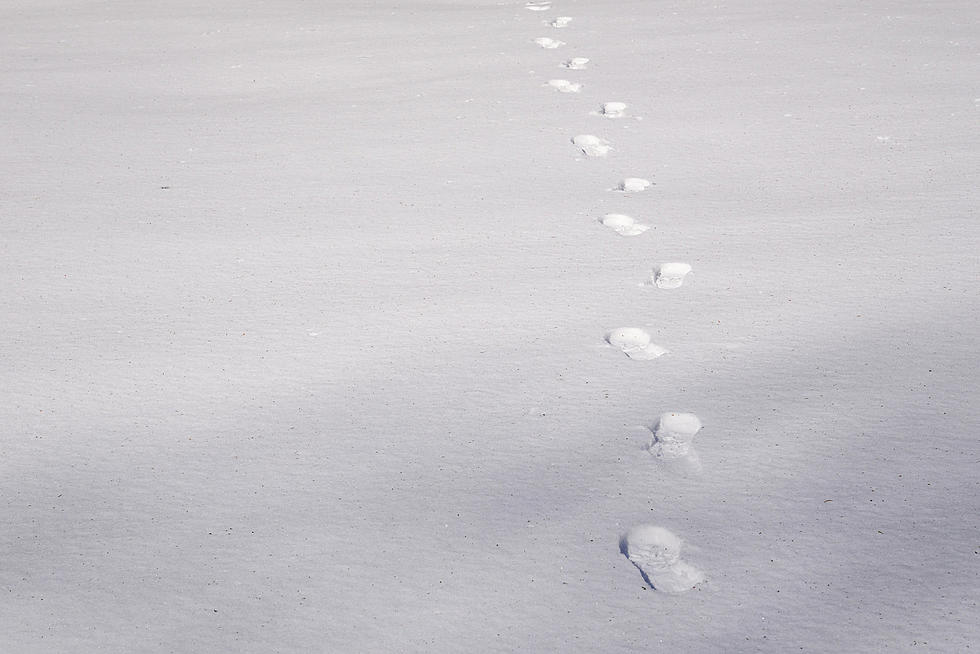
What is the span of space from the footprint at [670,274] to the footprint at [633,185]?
365 mm

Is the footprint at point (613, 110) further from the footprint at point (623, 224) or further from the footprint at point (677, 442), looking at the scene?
the footprint at point (677, 442)

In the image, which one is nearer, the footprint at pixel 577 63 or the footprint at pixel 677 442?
the footprint at pixel 677 442

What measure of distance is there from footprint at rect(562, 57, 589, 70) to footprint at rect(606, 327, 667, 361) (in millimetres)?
1514

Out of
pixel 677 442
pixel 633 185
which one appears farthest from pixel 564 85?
pixel 677 442

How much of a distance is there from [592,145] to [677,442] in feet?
3.79

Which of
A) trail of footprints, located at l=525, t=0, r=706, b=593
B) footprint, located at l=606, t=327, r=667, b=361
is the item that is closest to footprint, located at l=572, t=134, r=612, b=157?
trail of footprints, located at l=525, t=0, r=706, b=593

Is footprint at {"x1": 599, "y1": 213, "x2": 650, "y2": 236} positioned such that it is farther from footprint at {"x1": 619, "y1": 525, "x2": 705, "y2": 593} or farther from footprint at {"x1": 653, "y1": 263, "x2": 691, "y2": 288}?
footprint at {"x1": 619, "y1": 525, "x2": 705, "y2": 593}

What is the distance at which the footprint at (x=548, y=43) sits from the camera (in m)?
2.91

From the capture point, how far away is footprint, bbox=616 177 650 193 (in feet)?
6.32

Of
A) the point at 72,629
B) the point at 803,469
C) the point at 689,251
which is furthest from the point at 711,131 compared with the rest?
the point at 72,629

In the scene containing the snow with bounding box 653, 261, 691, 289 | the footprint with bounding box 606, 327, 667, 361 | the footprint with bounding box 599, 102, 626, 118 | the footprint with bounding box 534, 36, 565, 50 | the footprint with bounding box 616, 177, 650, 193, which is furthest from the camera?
the footprint with bounding box 534, 36, 565, 50

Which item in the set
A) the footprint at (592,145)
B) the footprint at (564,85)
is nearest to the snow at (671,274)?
the footprint at (592,145)

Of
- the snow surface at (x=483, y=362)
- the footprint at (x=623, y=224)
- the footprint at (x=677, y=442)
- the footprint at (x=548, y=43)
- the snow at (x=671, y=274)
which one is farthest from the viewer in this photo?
the footprint at (x=548, y=43)

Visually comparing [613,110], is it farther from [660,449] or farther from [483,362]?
[660,449]
